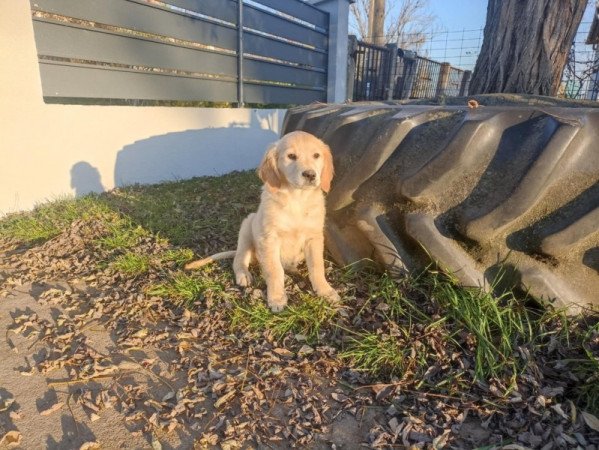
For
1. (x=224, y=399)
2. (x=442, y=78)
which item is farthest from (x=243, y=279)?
(x=442, y=78)

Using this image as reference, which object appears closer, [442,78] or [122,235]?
[122,235]

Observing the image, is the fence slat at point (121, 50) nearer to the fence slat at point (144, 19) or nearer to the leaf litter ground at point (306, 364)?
the fence slat at point (144, 19)

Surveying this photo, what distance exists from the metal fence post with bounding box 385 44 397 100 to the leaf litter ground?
7.37 metres

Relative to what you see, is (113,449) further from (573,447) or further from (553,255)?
(553,255)

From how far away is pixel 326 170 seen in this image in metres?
2.25

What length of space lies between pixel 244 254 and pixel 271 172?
567 mm

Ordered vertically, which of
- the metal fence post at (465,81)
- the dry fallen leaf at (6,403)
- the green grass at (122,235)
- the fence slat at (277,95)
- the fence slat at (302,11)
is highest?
the fence slat at (302,11)

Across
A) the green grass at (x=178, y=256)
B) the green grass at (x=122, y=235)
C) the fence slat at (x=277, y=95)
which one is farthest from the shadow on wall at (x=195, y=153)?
the green grass at (x=178, y=256)

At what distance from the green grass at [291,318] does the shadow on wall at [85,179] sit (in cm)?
314

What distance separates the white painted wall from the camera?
382 centimetres

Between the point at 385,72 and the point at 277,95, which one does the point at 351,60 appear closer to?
the point at 385,72

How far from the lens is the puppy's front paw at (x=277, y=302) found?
2.17 metres

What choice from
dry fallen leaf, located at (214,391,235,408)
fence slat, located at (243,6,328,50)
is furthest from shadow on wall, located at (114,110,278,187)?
dry fallen leaf, located at (214,391,235,408)

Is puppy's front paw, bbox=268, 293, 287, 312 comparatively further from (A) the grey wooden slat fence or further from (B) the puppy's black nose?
(A) the grey wooden slat fence
